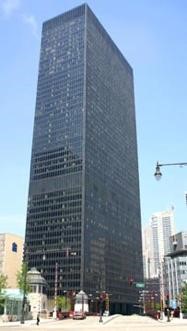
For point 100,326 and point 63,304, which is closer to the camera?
point 100,326

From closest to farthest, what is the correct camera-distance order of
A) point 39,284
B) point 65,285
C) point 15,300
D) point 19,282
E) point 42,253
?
1. point 15,300
2. point 19,282
3. point 39,284
4. point 65,285
5. point 42,253

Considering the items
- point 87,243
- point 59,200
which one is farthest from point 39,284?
point 59,200

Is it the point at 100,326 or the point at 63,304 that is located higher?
the point at 63,304

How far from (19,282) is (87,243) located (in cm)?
9278

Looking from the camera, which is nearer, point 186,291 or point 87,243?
→ point 186,291

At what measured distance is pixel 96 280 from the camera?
189750 millimetres

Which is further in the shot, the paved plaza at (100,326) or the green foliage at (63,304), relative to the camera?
the green foliage at (63,304)

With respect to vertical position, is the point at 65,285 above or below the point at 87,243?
below

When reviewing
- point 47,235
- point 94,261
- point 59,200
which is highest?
point 59,200

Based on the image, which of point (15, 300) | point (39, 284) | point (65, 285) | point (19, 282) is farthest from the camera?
point (65, 285)

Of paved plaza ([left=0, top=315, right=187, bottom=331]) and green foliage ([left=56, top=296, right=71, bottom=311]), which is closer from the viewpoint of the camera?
paved plaza ([left=0, top=315, right=187, bottom=331])

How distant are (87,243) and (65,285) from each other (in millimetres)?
20854

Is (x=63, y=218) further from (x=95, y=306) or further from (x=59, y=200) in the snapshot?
(x=95, y=306)

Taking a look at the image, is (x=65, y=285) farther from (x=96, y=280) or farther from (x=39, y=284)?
(x=39, y=284)
